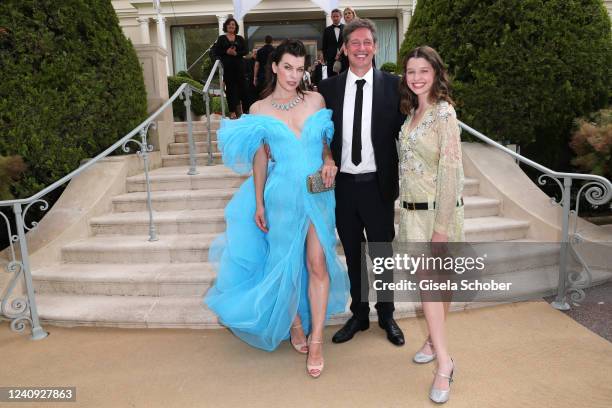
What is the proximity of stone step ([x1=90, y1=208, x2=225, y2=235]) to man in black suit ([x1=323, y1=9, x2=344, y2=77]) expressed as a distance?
380 centimetres

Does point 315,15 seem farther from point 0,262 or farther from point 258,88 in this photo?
point 0,262

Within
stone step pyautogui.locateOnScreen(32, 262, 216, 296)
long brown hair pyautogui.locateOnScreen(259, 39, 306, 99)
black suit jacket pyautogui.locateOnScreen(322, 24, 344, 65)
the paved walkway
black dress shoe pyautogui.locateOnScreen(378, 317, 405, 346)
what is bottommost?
the paved walkway

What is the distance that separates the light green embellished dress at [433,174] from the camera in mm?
2367

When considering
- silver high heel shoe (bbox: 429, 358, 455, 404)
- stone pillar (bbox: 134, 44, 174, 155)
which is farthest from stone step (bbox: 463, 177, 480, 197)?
stone pillar (bbox: 134, 44, 174, 155)

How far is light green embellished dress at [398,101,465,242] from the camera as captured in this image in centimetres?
237

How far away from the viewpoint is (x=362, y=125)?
280cm

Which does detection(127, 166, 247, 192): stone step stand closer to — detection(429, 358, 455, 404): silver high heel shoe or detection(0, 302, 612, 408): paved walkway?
detection(0, 302, 612, 408): paved walkway

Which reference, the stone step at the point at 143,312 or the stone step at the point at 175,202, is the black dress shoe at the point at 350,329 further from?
the stone step at the point at 175,202

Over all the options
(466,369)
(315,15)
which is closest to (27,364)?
(466,369)

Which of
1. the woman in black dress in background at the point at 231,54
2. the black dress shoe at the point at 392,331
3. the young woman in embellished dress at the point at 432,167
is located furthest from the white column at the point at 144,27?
the young woman in embellished dress at the point at 432,167

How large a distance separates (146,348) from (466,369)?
228 centimetres

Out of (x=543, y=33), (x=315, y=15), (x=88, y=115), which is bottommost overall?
(x=88, y=115)

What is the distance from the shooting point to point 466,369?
9.46 feet

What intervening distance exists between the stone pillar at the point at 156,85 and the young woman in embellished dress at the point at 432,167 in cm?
463
